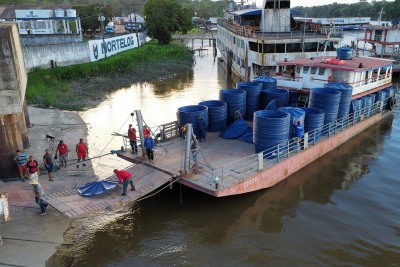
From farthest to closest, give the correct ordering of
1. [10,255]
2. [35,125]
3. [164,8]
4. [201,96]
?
[164,8] → [201,96] → [35,125] → [10,255]

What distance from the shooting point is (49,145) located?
1880 cm

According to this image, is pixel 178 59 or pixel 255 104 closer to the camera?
pixel 255 104

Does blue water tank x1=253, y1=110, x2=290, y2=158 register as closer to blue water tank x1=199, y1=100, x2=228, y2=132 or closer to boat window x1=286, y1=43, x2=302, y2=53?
blue water tank x1=199, y1=100, x2=228, y2=132

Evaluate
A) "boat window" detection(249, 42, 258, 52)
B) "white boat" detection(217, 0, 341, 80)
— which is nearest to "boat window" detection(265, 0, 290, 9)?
"white boat" detection(217, 0, 341, 80)

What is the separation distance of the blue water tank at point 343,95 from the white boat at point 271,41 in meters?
7.68

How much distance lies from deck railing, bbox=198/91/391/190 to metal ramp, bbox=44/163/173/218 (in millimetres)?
1721

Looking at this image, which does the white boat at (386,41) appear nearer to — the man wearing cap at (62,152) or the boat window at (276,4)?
the boat window at (276,4)

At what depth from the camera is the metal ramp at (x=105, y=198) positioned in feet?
37.4

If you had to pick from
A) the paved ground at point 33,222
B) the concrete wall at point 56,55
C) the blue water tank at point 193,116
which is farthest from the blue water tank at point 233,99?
the concrete wall at point 56,55

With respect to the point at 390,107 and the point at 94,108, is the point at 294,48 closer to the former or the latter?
the point at 390,107

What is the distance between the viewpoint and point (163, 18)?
59500mm

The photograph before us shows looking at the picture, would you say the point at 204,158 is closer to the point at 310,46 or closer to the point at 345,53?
the point at 345,53

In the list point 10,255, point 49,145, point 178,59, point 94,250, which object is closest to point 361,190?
point 94,250

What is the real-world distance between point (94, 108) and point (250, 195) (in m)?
18.3
